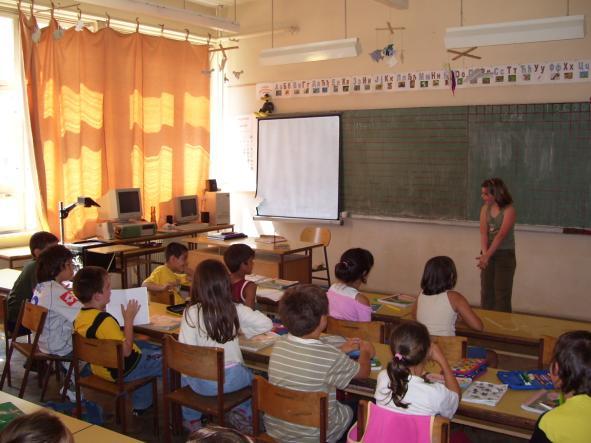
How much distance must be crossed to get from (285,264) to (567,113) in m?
3.03

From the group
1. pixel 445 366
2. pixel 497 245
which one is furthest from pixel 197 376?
pixel 497 245

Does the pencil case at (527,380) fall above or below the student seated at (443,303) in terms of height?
below

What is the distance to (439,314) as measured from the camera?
3221mm

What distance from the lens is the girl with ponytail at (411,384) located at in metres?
2.10

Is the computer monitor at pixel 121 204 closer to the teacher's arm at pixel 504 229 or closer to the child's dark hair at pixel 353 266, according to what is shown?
the child's dark hair at pixel 353 266

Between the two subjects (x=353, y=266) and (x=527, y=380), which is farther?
(x=353, y=266)

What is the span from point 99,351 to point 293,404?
117 cm

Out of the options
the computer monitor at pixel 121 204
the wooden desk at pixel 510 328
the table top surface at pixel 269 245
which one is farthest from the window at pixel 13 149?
the wooden desk at pixel 510 328

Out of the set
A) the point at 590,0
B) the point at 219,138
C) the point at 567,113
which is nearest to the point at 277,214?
the point at 219,138

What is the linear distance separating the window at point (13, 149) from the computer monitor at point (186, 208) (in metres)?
1.58

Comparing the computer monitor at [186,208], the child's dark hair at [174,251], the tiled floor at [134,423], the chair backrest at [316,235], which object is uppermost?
the computer monitor at [186,208]

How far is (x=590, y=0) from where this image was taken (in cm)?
549

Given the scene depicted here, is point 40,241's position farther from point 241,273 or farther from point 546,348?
point 546,348

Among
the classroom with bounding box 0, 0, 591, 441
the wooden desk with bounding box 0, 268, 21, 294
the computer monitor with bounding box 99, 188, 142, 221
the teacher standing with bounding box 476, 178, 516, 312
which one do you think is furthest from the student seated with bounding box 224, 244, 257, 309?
the computer monitor with bounding box 99, 188, 142, 221
